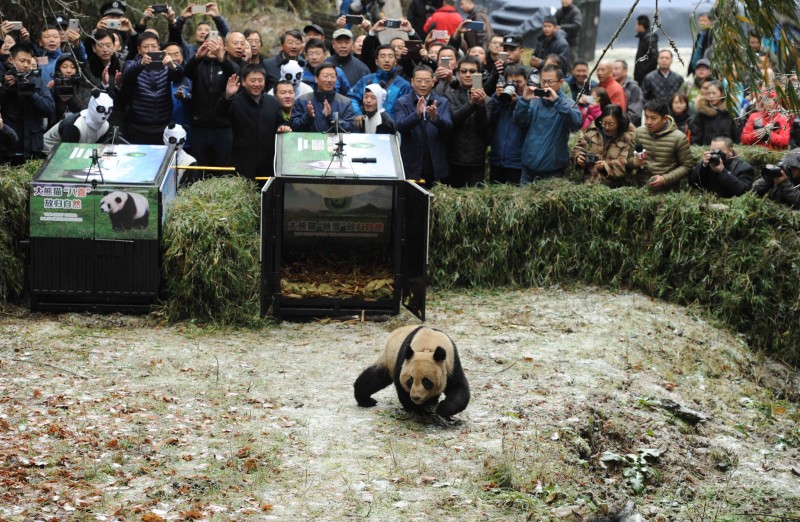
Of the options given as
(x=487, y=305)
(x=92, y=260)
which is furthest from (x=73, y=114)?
(x=487, y=305)

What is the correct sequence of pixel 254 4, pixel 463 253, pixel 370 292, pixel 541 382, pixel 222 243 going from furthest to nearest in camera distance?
pixel 254 4, pixel 463 253, pixel 370 292, pixel 222 243, pixel 541 382

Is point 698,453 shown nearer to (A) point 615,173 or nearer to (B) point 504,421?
(B) point 504,421

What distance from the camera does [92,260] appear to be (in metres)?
11.2

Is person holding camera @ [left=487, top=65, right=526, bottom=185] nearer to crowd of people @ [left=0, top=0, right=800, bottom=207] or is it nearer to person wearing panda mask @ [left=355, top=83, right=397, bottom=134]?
crowd of people @ [left=0, top=0, right=800, bottom=207]

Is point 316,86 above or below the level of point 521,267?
above

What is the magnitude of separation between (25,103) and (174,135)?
182 cm

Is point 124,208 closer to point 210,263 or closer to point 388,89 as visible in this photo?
point 210,263

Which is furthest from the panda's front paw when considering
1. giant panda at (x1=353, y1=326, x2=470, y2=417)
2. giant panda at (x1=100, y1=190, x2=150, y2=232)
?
giant panda at (x1=100, y1=190, x2=150, y2=232)

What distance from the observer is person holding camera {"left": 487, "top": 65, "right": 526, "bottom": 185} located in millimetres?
13438

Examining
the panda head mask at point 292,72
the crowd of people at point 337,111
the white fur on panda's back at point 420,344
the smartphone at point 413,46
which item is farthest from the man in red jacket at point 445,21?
the white fur on panda's back at point 420,344

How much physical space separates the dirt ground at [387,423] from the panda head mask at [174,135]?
234cm

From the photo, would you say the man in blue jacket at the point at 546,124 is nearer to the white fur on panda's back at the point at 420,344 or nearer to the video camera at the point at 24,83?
the white fur on panda's back at the point at 420,344

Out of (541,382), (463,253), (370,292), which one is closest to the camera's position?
(541,382)

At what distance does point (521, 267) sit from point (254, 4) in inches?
368
